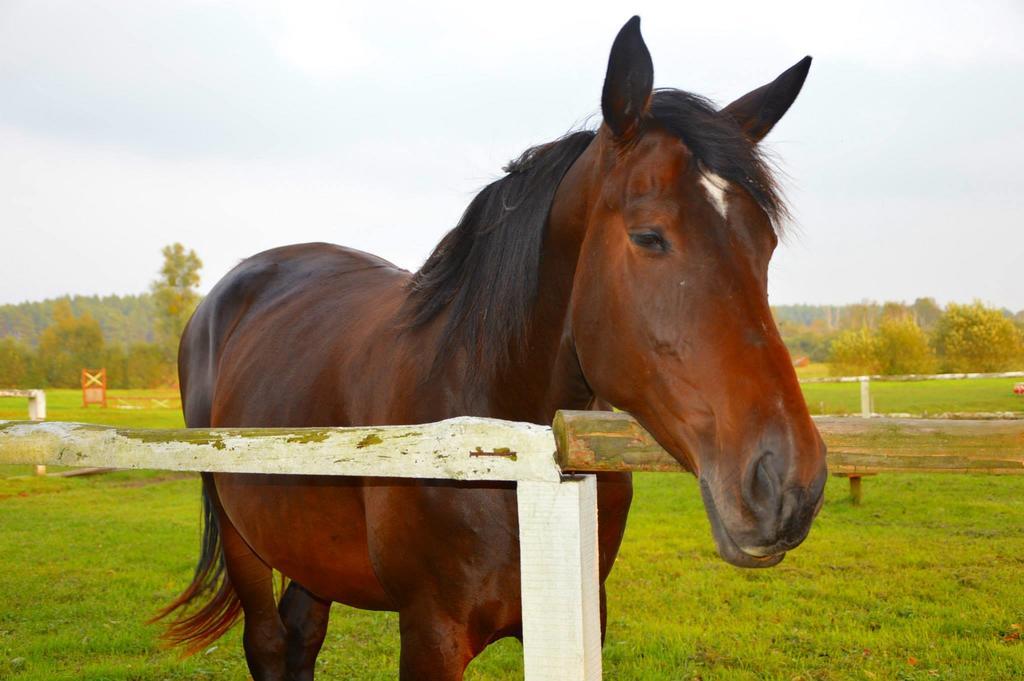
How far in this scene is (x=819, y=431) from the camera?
1.48m

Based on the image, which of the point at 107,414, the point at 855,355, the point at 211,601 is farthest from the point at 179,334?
the point at 211,601

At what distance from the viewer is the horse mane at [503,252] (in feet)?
6.56

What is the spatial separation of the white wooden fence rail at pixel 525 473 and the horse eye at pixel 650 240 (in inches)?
23.5

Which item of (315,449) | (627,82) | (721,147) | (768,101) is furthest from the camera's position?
(768,101)

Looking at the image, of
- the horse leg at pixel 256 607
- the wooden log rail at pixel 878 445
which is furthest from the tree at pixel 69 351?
the wooden log rail at pixel 878 445

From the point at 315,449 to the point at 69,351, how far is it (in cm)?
5556

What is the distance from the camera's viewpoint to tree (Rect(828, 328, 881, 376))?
2842 cm

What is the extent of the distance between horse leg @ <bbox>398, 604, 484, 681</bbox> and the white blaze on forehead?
1.44m

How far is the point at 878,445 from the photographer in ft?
4.71

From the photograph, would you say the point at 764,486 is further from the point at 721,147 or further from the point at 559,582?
the point at 721,147

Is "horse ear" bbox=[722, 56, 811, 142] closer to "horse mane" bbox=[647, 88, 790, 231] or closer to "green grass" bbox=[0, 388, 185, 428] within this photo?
"horse mane" bbox=[647, 88, 790, 231]

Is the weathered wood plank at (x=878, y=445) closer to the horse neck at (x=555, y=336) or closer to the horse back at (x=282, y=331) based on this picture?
the horse neck at (x=555, y=336)

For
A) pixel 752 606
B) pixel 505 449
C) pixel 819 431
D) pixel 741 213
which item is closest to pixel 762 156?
pixel 741 213

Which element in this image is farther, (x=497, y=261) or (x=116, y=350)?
(x=116, y=350)
